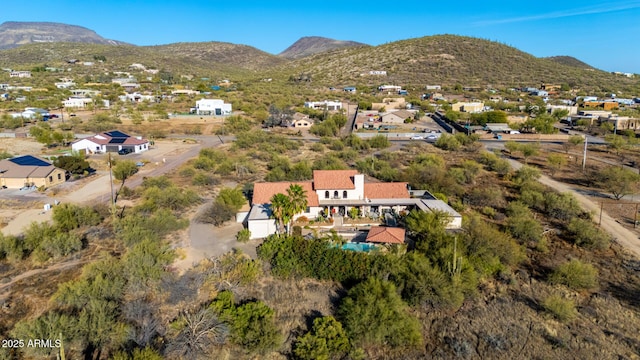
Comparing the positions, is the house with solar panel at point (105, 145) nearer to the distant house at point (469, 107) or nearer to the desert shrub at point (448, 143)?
the desert shrub at point (448, 143)

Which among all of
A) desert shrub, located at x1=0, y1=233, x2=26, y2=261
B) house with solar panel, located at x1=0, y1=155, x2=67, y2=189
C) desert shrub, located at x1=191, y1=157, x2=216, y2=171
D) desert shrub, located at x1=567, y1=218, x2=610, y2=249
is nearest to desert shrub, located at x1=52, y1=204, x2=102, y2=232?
desert shrub, located at x1=0, y1=233, x2=26, y2=261

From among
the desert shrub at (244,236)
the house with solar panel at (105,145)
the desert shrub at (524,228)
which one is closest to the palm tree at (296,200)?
the desert shrub at (244,236)

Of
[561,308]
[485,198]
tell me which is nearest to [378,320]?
[561,308]

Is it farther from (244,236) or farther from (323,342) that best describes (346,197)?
(323,342)

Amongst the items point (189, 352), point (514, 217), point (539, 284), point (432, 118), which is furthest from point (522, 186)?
point (432, 118)

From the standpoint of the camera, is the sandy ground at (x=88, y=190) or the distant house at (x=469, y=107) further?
the distant house at (x=469, y=107)

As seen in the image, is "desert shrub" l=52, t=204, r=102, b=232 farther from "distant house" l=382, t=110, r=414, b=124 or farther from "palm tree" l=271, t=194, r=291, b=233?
"distant house" l=382, t=110, r=414, b=124
